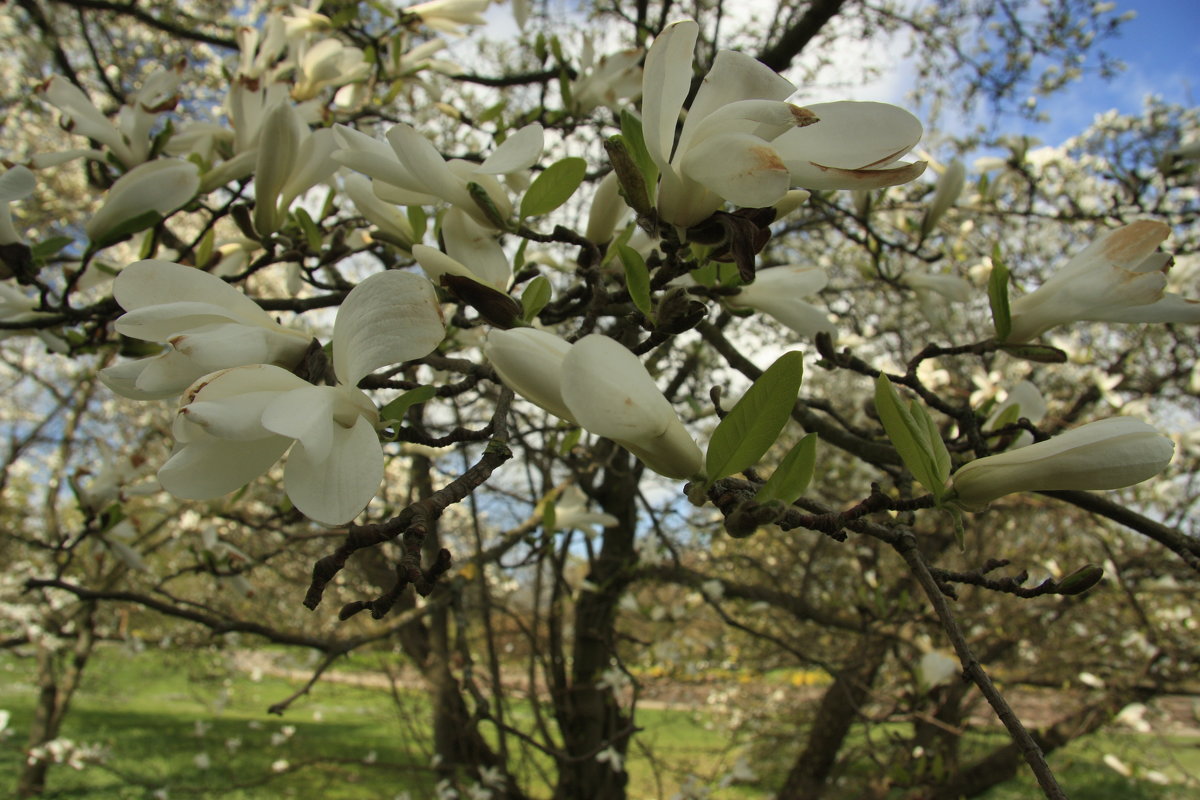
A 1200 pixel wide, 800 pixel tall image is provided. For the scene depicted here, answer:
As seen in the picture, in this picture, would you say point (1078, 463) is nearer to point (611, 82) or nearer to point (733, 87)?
point (733, 87)

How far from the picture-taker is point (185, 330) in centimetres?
45

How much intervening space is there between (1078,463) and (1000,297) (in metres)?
0.28

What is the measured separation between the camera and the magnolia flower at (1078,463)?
0.45 metres

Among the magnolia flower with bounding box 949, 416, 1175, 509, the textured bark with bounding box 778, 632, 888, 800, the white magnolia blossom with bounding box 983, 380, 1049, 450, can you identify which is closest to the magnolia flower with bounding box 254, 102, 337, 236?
the magnolia flower with bounding box 949, 416, 1175, 509

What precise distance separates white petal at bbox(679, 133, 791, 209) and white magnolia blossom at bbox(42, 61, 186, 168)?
81 cm

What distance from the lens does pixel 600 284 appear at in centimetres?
59

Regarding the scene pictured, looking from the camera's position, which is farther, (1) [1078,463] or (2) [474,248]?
(2) [474,248]

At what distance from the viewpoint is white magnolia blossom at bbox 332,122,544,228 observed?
55 centimetres

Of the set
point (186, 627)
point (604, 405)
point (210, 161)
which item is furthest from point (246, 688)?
point (604, 405)

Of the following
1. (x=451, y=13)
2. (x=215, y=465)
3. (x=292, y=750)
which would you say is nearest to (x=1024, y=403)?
(x=215, y=465)

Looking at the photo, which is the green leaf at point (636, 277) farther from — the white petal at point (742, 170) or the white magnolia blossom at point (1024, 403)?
the white magnolia blossom at point (1024, 403)

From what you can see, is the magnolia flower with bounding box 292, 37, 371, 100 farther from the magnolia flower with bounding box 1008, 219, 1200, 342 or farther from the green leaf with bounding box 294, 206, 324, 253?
the magnolia flower with bounding box 1008, 219, 1200, 342

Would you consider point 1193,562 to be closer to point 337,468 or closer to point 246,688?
point 337,468

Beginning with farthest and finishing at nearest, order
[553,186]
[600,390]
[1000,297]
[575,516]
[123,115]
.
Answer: [575,516] → [123,115] → [1000,297] → [553,186] → [600,390]
